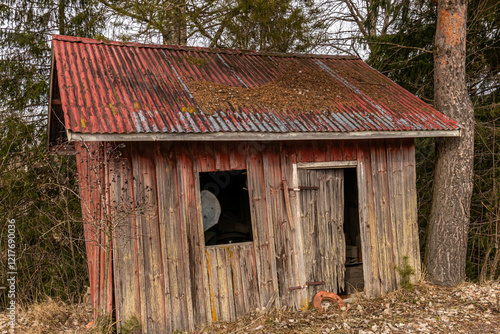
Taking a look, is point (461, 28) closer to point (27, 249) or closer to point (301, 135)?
point (301, 135)

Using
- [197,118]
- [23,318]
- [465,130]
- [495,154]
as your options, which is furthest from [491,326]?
[23,318]

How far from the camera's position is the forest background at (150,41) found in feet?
28.7

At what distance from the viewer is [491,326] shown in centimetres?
571

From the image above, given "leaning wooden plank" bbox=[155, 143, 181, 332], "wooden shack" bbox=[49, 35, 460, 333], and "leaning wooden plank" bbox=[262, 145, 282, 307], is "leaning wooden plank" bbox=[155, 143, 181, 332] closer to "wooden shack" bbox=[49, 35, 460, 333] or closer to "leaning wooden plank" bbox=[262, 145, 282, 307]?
"wooden shack" bbox=[49, 35, 460, 333]

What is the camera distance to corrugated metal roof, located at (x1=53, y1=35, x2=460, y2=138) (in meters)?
5.27

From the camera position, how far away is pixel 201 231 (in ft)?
18.7

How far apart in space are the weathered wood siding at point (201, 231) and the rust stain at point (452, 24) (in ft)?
8.98

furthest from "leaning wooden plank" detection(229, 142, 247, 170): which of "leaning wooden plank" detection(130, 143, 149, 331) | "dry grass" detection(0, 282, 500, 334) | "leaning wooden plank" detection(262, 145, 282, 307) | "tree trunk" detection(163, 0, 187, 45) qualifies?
"tree trunk" detection(163, 0, 187, 45)

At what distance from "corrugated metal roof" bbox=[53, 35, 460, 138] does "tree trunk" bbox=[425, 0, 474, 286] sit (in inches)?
27.4

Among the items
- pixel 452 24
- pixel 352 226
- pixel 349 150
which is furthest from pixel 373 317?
pixel 452 24

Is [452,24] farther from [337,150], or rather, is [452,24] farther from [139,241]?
[139,241]

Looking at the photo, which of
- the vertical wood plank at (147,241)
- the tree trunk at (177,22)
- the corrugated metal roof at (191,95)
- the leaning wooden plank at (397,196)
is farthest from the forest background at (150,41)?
the vertical wood plank at (147,241)

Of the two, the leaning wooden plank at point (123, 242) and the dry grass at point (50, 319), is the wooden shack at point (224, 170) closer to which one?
the leaning wooden plank at point (123, 242)

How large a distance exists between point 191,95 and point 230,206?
148 inches
